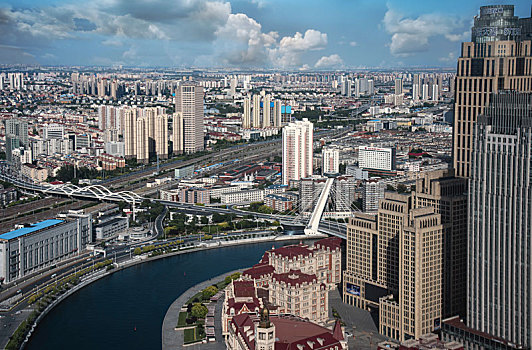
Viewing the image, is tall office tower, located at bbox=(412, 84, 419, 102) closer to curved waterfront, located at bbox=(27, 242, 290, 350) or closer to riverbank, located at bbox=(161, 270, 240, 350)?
curved waterfront, located at bbox=(27, 242, 290, 350)

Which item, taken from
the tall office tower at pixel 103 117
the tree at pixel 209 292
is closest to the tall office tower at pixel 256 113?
the tall office tower at pixel 103 117

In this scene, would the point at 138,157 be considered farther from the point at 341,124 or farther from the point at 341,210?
the point at 341,124

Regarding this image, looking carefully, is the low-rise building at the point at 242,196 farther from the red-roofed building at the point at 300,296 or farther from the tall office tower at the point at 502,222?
the tall office tower at the point at 502,222

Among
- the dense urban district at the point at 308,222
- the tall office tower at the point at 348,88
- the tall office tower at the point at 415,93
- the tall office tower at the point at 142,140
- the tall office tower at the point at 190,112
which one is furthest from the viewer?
the tall office tower at the point at 348,88

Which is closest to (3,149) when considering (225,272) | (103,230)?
(103,230)

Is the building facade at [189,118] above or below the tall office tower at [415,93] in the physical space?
below

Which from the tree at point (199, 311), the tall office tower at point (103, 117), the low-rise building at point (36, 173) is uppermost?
the tall office tower at point (103, 117)

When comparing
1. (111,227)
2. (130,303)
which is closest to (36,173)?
(111,227)
